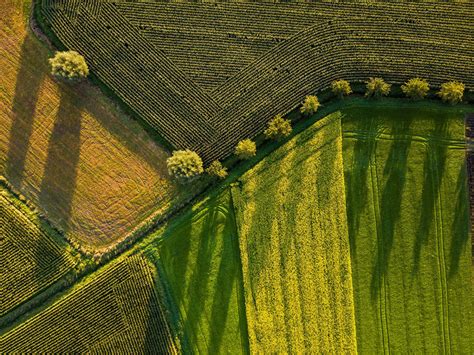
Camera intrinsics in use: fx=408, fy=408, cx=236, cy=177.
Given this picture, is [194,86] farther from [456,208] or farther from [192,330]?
[456,208]

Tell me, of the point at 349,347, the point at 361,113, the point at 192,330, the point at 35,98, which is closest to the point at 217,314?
the point at 192,330

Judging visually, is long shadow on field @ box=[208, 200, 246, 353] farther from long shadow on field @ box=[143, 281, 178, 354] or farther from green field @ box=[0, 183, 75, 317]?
green field @ box=[0, 183, 75, 317]

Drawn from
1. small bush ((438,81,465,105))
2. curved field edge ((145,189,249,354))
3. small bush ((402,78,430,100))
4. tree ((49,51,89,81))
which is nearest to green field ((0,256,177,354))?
curved field edge ((145,189,249,354))

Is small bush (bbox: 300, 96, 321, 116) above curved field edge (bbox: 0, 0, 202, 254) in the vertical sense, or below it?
above

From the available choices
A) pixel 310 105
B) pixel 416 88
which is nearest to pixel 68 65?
pixel 310 105

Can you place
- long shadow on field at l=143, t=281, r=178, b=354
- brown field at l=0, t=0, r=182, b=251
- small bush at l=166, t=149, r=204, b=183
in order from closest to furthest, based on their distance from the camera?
small bush at l=166, t=149, r=204, b=183 → long shadow on field at l=143, t=281, r=178, b=354 → brown field at l=0, t=0, r=182, b=251

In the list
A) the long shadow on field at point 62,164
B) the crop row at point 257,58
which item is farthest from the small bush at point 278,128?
the long shadow on field at point 62,164

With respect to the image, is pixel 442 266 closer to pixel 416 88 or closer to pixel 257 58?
pixel 416 88
